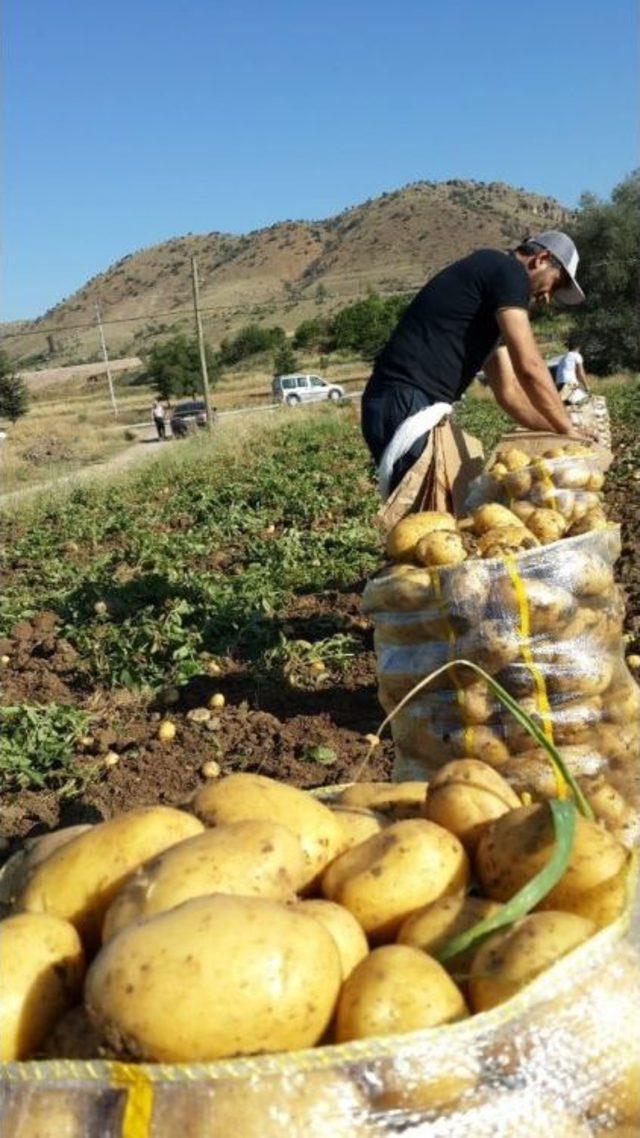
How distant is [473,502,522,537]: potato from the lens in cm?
357

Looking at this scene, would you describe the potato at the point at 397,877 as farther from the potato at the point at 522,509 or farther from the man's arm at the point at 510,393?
the man's arm at the point at 510,393

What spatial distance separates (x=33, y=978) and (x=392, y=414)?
343cm

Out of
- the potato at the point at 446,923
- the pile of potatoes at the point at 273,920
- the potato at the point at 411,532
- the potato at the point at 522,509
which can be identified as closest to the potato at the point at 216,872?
the pile of potatoes at the point at 273,920

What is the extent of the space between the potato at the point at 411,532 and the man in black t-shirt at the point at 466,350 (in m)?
1.03

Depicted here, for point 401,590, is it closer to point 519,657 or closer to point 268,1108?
point 519,657

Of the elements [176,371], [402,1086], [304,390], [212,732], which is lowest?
[212,732]

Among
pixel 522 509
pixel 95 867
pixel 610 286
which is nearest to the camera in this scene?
pixel 95 867

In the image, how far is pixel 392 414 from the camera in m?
4.71

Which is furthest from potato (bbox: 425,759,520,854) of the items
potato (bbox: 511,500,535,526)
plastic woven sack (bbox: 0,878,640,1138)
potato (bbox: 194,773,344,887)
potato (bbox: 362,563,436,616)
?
potato (bbox: 511,500,535,526)

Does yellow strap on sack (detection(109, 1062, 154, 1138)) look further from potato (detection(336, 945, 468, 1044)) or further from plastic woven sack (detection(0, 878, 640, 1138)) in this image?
potato (detection(336, 945, 468, 1044))

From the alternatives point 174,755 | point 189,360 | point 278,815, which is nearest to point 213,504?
point 174,755

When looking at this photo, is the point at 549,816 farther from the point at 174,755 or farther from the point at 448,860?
the point at 174,755

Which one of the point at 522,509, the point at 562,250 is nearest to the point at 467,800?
the point at 522,509

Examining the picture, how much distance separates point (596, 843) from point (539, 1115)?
19.7 inches
